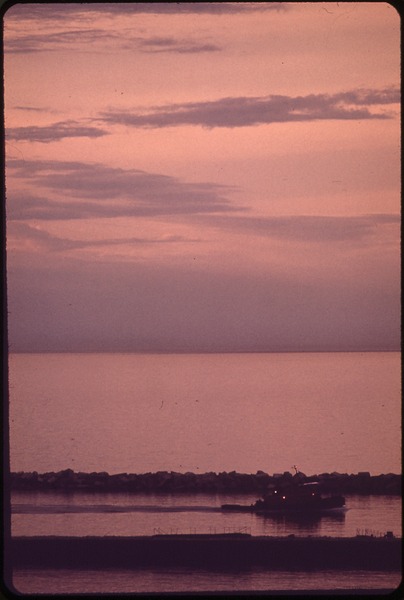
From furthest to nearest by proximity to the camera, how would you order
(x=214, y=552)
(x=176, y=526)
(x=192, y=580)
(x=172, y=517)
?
(x=176, y=526) < (x=172, y=517) < (x=214, y=552) < (x=192, y=580)

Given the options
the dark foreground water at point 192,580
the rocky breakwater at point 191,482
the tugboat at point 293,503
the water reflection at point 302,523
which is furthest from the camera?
the rocky breakwater at point 191,482

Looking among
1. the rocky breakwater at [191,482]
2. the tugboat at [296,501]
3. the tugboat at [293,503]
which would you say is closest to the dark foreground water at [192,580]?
the tugboat at [293,503]

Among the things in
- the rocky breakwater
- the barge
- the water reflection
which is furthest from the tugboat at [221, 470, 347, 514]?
the barge

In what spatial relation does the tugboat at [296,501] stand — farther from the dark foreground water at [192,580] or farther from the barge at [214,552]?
the dark foreground water at [192,580]

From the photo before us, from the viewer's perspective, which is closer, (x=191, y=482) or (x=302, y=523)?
(x=302, y=523)

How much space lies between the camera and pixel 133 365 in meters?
34.8

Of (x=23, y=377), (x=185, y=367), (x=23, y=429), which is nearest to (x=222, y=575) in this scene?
(x=23, y=429)

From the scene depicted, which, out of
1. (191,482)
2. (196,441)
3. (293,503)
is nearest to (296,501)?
(293,503)

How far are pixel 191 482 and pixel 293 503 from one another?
10.1 feet

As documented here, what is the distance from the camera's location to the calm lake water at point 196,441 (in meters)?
9.91

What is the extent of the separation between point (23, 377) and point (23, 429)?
838 centimetres

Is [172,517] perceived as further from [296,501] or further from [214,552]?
[296,501]

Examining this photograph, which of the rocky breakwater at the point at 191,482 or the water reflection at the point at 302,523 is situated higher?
the water reflection at the point at 302,523

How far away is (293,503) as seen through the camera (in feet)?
43.0
